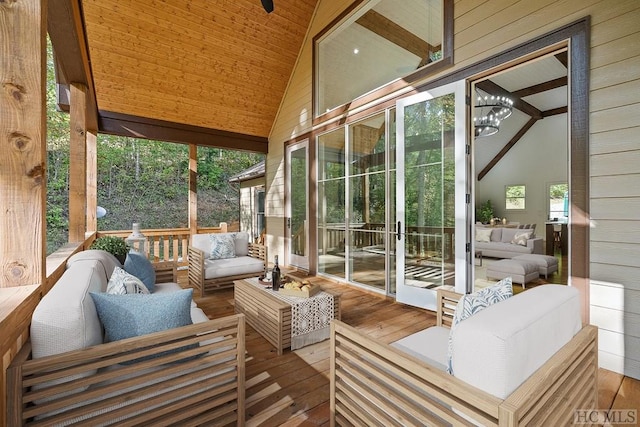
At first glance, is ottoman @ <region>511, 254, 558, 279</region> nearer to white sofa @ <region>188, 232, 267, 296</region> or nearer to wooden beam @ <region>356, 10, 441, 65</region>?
Result: wooden beam @ <region>356, 10, 441, 65</region>

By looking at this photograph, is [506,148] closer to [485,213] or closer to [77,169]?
[485,213]

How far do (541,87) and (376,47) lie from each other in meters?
5.06

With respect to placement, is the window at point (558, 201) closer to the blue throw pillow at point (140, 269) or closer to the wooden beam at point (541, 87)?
the wooden beam at point (541, 87)

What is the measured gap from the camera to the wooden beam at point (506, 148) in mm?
9619

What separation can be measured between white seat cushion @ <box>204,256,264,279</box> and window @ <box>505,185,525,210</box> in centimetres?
994

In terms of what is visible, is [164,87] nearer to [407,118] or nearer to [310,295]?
[407,118]

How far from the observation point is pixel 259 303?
2.77 m

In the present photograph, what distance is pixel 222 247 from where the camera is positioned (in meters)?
4.48

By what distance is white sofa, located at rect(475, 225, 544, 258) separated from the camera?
658cm

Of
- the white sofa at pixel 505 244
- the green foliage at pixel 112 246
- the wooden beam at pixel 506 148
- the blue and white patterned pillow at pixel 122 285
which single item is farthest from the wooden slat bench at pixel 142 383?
the wooden beam at pixel 506 148

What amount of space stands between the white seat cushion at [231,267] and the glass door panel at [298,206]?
4.59 feet

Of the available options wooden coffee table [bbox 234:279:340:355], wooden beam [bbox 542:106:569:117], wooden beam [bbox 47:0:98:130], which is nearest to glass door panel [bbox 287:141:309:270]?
wooden coffee table [bbox 234:279:340:355]

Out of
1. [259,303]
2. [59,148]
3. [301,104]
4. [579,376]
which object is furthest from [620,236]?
[59,148]

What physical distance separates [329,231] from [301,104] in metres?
2.58
